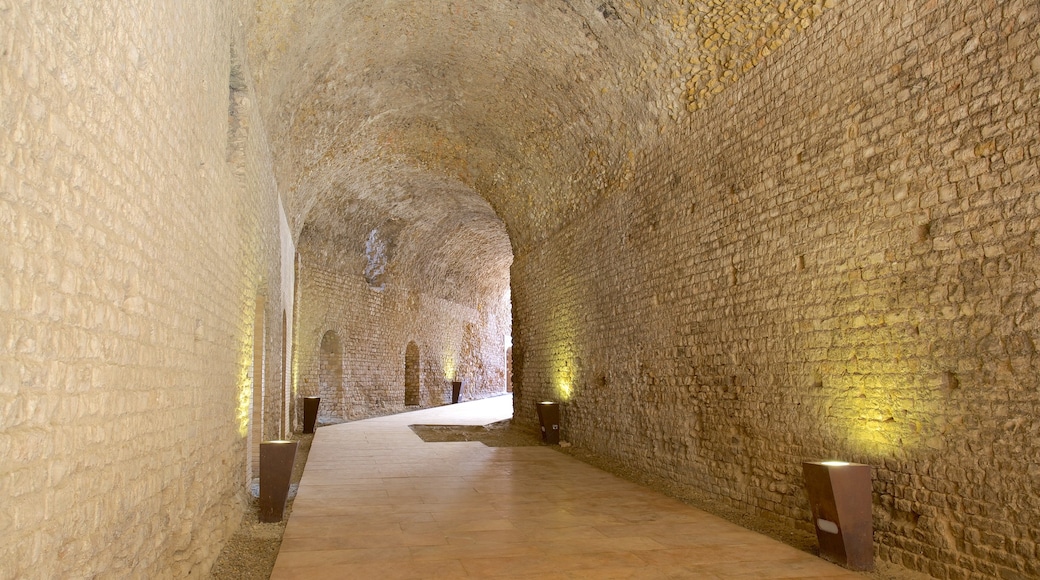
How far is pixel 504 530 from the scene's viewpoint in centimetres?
595

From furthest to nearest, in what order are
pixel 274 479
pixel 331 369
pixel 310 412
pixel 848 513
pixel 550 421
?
pixel 331 369
pixel 310 412
pixel 550 421
pixel 274 479
pixel 848 513

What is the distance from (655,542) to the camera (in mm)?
5613

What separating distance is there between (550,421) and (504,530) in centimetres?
626

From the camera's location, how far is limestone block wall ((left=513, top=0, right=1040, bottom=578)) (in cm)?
445

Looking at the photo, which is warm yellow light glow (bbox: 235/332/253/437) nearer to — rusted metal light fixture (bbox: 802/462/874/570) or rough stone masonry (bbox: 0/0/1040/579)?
rough stone masonry (bbox: 0/0/1040/579)

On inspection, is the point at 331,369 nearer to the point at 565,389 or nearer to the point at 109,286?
the point at 565,389

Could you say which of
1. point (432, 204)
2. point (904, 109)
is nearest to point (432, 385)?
point (432, 204)

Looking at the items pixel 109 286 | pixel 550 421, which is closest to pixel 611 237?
pixel 550 421

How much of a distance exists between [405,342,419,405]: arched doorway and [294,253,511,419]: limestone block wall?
162mm

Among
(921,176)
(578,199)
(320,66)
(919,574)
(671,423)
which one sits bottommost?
(919,574)

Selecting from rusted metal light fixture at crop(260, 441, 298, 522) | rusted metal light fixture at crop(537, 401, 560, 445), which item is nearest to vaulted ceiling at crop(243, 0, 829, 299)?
rusted metal light fixture at crop(537, 401, 560, 445)

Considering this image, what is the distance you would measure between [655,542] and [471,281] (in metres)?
19.4

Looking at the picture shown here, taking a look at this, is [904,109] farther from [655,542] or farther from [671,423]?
[671,423]

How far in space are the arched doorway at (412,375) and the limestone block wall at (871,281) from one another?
1333 cm
